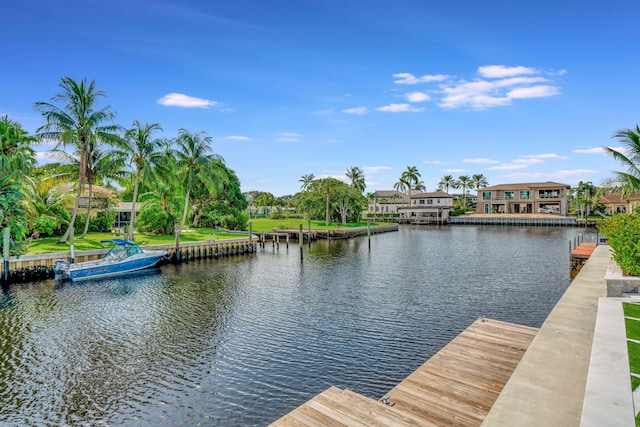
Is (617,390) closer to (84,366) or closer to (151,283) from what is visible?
(84,366)

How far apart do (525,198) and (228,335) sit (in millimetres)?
98348

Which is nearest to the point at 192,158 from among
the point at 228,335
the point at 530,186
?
the point at 228,335

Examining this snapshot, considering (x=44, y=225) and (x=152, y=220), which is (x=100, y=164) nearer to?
(x=44, y=225)

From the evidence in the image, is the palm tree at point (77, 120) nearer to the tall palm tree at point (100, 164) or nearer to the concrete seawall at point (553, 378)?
the tall palm tree at point (100, 164)

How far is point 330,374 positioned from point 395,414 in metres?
5.09

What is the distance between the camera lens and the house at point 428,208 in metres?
97.4

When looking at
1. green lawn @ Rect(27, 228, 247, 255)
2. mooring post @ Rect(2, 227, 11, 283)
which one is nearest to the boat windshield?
green lawn @ Rect(27, 228, 247, 255)

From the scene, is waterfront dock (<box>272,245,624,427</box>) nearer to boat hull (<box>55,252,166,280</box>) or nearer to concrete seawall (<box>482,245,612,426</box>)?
concrete seawall (<box>482,245,612,426</box>)

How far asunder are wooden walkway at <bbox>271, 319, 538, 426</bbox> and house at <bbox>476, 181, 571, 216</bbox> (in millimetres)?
95380

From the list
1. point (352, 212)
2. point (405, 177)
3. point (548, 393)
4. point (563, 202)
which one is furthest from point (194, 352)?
point (405, 177)

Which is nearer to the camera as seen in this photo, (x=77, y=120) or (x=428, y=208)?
(x=77, y=120)

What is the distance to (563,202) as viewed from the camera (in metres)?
90.8

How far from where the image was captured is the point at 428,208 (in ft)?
326

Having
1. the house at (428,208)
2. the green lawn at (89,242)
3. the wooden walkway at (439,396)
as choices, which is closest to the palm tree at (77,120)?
the green lawn at (89,242)
